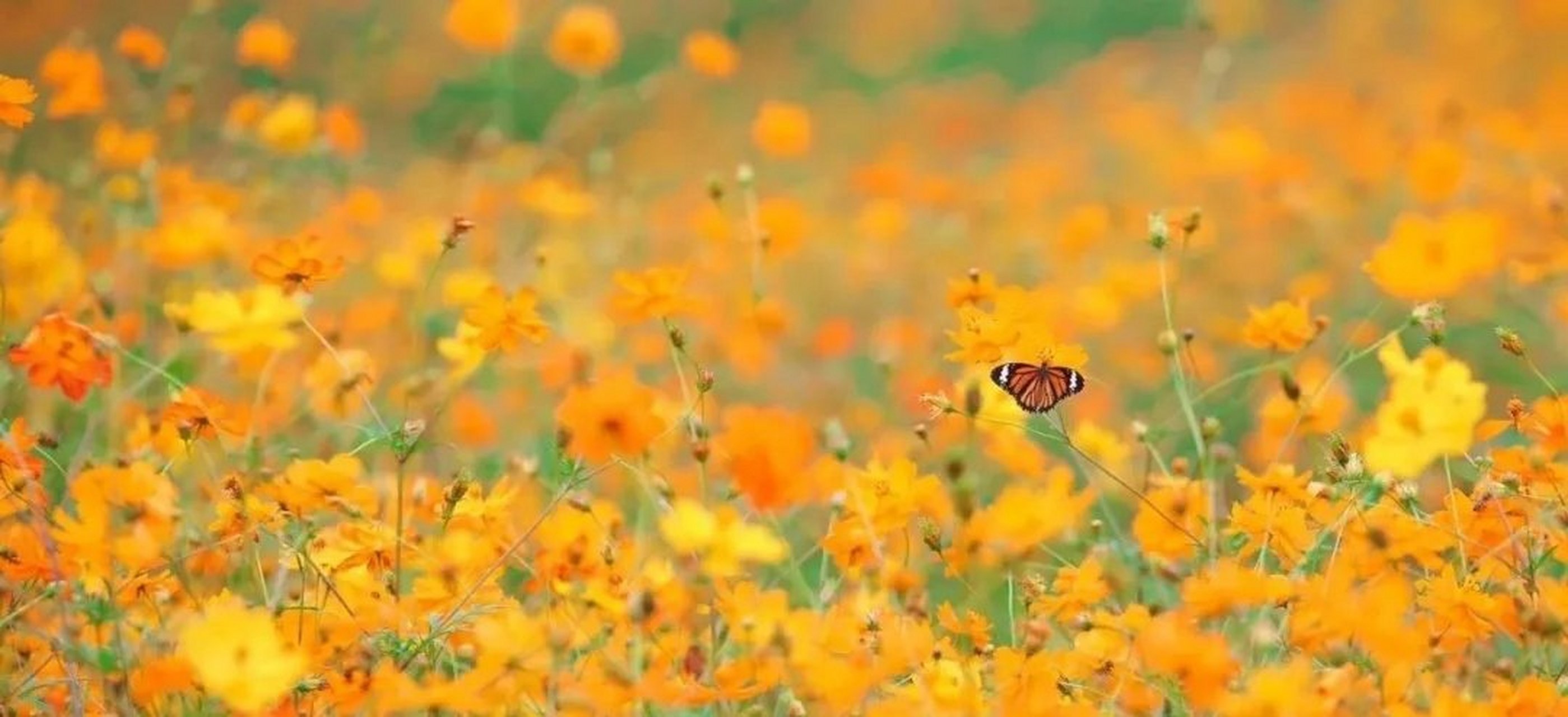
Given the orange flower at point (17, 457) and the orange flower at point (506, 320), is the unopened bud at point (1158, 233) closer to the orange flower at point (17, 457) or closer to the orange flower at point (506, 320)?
the orange flower at point (506, 320)

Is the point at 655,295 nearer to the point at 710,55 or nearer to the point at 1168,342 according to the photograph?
the point at 1168,342

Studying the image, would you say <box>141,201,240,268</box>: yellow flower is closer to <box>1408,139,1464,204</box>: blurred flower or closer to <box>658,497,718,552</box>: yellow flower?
<box>658,497,718,552</box>: yellow flower

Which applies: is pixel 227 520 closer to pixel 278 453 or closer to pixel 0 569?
pixel 0 569

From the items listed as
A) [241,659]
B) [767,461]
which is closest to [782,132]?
[767,461]

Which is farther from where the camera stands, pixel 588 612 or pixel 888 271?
pixel 888 271

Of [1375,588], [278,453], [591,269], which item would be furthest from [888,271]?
[1375,588]

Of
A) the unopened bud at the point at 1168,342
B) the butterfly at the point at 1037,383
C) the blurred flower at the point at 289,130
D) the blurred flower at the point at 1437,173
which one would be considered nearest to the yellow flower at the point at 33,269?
the blurred flower at the point at 289,130

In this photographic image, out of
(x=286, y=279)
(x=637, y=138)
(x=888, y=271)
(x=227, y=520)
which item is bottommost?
(x=637, y=138)
